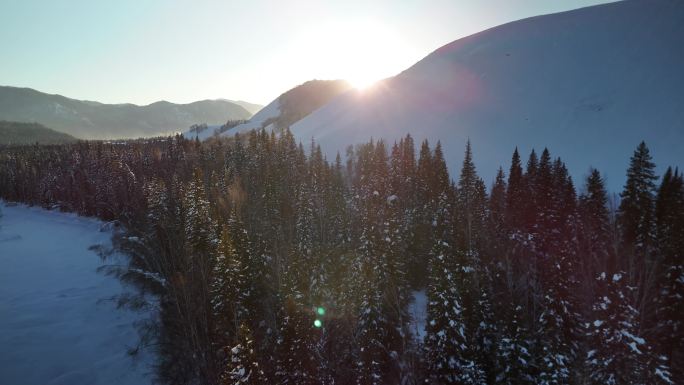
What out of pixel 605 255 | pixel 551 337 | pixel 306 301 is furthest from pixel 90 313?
pixel 605 255

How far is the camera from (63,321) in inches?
1422

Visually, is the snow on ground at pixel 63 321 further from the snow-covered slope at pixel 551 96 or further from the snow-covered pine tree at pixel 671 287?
the snow-covered slope at pixel 551 96

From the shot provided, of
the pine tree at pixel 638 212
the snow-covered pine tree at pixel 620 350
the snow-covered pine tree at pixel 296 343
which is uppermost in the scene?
the pine tree at pixel 638 212

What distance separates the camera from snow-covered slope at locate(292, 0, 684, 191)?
265 ft

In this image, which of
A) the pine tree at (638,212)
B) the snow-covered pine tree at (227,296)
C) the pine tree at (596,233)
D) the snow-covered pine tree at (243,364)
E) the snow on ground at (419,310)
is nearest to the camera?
the snow-covered pine tree at (243,364)

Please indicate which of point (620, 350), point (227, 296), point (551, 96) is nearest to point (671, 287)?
point (620, 350)

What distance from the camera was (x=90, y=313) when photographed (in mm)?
37625

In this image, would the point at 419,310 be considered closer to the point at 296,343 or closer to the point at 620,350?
the point at 296,343

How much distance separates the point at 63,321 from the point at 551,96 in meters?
115

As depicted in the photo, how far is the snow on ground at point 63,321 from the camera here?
29.3 m

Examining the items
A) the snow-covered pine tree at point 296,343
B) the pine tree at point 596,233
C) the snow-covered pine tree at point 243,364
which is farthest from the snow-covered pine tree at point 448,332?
the pine tree at point 596,233

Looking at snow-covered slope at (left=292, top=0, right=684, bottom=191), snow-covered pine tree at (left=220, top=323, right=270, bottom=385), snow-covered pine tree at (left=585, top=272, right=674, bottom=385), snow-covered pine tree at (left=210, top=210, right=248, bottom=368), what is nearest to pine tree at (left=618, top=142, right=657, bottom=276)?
snow-covered pine tree at (left=585, top=272, right=674, bottom=385)

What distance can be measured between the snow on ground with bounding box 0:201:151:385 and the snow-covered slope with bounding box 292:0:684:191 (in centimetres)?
7327

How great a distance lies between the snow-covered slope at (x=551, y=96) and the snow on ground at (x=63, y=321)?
7327cm
